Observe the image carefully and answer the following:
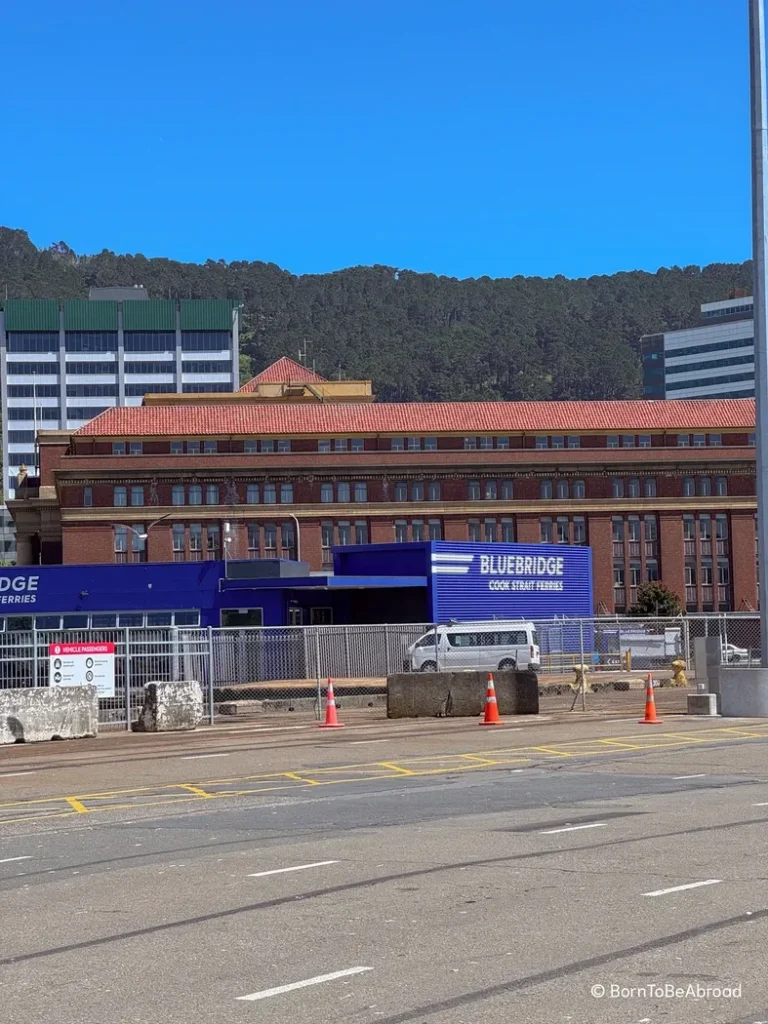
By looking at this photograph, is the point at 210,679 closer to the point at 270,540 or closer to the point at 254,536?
the point at 254,536

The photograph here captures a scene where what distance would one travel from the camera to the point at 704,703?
91.2 feet

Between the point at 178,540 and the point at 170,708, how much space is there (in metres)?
72.9

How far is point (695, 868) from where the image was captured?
33.7 feet

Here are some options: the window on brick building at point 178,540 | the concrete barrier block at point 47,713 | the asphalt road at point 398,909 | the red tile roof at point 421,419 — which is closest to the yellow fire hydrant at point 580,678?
the concrete barrier block at point 47,713

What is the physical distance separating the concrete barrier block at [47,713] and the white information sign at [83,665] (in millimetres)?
848

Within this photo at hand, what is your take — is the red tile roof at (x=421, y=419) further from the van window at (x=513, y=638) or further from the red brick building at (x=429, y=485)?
the van window at (x=513, y=638)

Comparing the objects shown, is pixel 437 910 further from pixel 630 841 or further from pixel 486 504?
pixel 486 504

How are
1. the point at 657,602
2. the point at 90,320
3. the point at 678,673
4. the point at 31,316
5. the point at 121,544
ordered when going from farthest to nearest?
the point at 90,320 → the point at 31,316 → the point at 121,544 → the point at 657,602 → the point at 678,673

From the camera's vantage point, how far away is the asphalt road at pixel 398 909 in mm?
6906

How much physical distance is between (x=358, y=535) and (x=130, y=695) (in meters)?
73.1

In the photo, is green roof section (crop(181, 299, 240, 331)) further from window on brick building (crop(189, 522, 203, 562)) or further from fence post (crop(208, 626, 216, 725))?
fence post (crop(208, 626, 216, 725))

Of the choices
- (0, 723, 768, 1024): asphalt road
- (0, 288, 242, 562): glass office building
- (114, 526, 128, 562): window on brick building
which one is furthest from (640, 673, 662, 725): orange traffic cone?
(0, 288, 242, 562): glass office building

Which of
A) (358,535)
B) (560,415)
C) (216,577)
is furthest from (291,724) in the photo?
(560,415)

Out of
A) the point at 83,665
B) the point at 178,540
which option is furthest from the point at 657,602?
the point at 83,665
